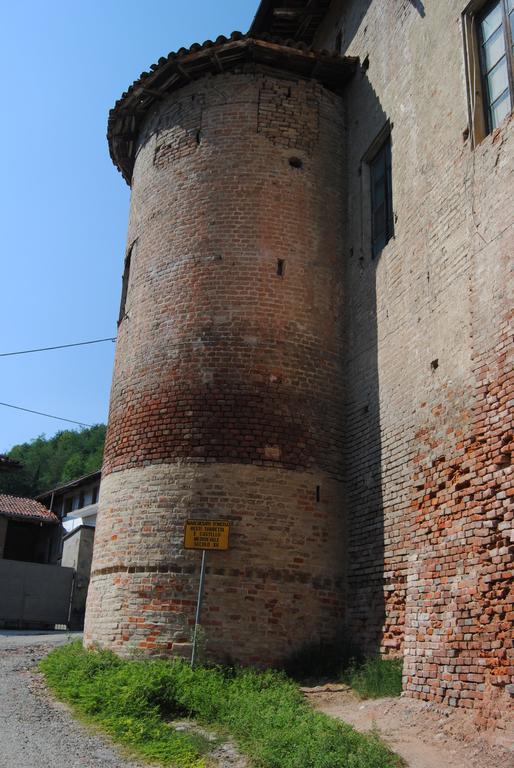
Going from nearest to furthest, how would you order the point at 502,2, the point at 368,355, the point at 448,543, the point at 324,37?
the point at 448,543 < the point at 502,2 < the point at 368,355 < the point at 324,37

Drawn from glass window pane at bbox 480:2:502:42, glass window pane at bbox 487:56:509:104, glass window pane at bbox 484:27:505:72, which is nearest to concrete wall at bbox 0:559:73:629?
glass window pane at bbox 487:56:509:104

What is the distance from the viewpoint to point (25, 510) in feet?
107

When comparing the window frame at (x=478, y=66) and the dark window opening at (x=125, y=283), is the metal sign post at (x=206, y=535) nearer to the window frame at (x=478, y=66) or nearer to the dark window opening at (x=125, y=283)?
the dark window opening at (x=125, y=283)

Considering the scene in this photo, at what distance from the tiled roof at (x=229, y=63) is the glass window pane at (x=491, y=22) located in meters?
4.28

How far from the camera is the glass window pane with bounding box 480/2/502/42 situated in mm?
9414

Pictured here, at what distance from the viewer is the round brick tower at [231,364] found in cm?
1030

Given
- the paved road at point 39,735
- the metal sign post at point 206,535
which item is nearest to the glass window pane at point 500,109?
the metal sign post at point 206,535

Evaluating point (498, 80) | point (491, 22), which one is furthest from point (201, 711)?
point (491, 22)

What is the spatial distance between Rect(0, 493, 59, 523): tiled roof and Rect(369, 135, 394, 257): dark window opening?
23643 millimetres

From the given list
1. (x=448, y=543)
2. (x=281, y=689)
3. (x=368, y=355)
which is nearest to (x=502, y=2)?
(x=368, y=355)

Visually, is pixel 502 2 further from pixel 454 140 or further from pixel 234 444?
pixel 234 444

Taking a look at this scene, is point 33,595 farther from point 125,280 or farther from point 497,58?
point 497,58

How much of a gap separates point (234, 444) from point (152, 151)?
21.7 feet

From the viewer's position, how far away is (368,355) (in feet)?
37.6
